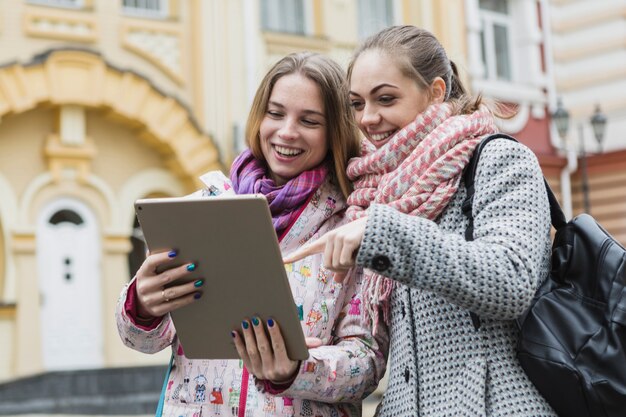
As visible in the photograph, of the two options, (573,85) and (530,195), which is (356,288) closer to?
(530,195)

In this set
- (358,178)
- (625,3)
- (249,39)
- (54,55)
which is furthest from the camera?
(625,3)

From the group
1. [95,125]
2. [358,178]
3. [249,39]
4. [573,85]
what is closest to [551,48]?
[573,85]

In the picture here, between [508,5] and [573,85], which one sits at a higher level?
[508,5]

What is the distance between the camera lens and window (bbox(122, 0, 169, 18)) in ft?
39.1

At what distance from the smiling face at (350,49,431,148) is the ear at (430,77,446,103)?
2 centimetres

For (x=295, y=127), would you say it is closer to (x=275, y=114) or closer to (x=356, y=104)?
(x=275, y=114)

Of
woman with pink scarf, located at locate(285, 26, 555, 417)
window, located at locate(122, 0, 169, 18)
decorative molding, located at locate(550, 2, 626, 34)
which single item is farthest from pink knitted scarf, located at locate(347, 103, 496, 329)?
decorative molding, located at locate(550, 2, 626, 34)

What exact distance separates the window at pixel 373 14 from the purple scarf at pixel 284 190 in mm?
10917

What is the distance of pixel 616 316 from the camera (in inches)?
87.6

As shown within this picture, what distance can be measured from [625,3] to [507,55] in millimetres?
2043

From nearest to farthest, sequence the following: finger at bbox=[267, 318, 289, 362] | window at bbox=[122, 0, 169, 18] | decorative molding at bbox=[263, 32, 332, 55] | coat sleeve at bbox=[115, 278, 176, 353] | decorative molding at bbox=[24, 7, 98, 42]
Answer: finger at bbox=[267, 318, 289, 362]
coat sleeve at bbox=[115, 278, 176, 353]
decorative molding at bbox=[24, 7, 98, 42]
window at bbox=[122, 0, 169, 18]
decorative molding at bbox=[263, 32, 332, 55]

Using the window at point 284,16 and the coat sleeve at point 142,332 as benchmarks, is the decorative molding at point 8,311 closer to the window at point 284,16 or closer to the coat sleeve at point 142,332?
the window at point 284,16

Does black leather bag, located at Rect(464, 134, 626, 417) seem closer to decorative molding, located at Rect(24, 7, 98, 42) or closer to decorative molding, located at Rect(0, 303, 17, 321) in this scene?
decorative molding, located at Rect(0, 303, 17, 321)

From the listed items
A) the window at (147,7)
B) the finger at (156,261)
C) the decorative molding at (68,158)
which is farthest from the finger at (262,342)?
the window at (147,7)
